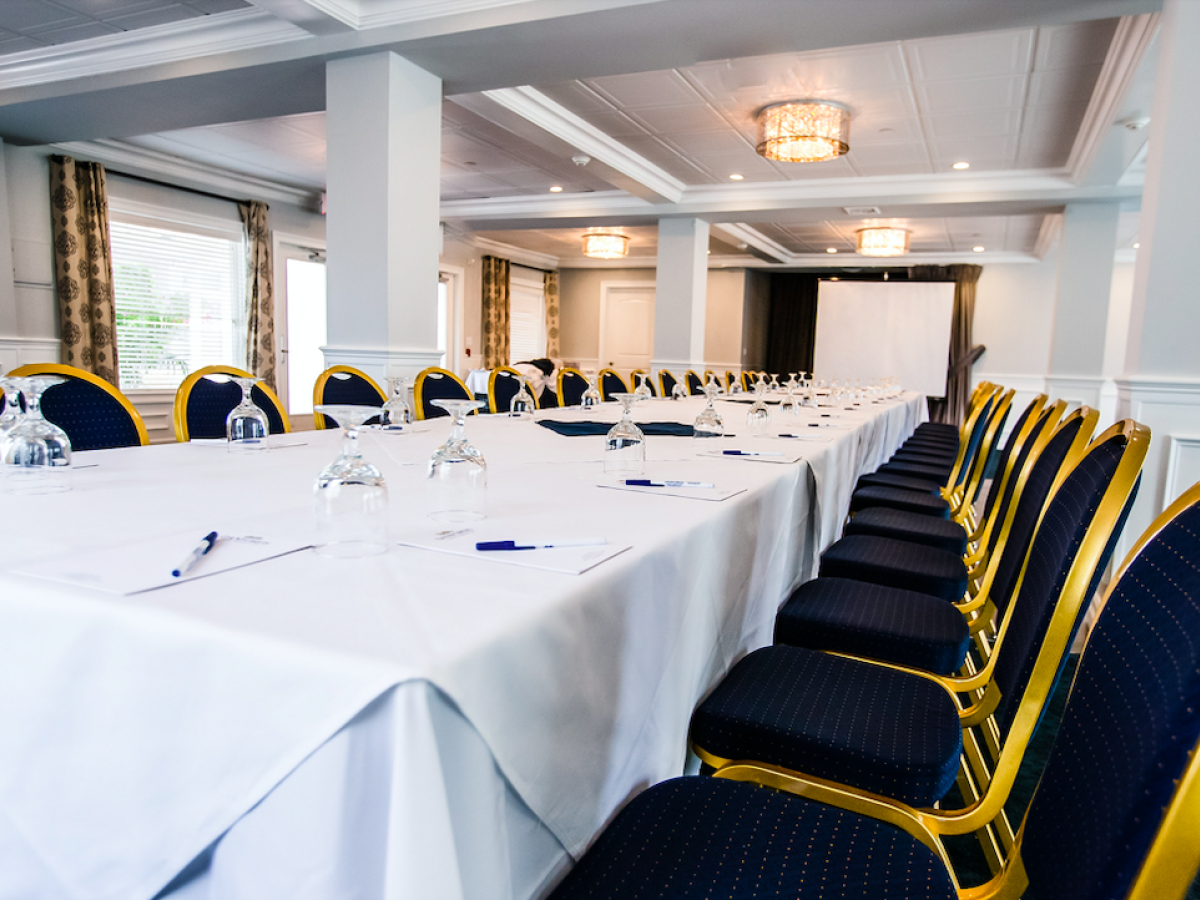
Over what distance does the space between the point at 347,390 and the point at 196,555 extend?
247 cm

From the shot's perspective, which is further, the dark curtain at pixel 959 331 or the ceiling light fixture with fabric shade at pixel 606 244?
the dark curtain at pixel 959 331

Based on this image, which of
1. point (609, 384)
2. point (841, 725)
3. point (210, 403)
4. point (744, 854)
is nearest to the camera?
point (744, 854)

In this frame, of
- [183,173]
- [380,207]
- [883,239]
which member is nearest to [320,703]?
[380,207]

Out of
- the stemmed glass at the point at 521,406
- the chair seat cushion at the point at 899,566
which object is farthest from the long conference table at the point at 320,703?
the stemmed glass at the point at 521,406

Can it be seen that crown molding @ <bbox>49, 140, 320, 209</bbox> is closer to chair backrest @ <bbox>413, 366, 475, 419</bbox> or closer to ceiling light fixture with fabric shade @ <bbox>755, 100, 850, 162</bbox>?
chair backrest @ <bbox>413, 366, 475, 419</bbox>

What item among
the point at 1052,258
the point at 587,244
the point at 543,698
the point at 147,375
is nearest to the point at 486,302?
the point at 587,244

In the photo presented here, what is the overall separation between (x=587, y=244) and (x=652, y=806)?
9.49 metres

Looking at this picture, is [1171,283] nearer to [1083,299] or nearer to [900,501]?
[900,501]

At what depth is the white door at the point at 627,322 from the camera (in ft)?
42.8

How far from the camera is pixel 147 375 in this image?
7.15 metres

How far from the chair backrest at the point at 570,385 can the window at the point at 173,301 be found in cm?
420

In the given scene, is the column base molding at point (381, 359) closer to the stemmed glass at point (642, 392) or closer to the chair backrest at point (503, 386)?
the chair backrest at point (503, 386)

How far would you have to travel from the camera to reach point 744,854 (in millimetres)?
827

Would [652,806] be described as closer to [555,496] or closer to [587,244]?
[555,496]
